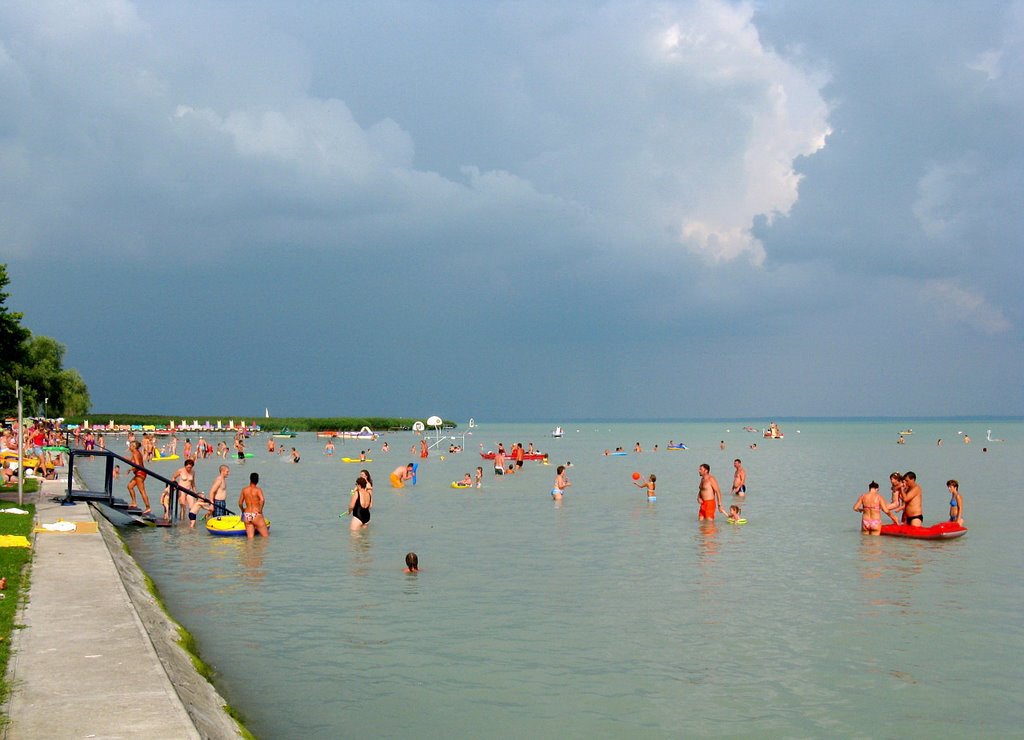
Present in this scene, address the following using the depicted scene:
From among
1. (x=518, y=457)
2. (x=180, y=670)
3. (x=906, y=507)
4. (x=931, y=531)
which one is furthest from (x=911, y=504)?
(x=518, y=457)

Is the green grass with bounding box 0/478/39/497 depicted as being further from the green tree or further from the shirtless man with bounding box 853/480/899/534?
the shirtless man with bounding box 853/480/899/534

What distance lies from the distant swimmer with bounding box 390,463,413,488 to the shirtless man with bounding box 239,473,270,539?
16350 millimetres

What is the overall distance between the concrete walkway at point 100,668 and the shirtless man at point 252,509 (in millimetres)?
8489

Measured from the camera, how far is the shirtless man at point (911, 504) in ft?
73.9

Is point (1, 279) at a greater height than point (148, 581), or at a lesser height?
greater

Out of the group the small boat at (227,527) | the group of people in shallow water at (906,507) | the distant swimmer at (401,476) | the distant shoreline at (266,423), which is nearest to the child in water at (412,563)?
the small boat at (227,527)

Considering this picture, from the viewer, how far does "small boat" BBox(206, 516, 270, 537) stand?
71.9 feet

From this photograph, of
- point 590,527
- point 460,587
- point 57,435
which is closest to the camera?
point 460,587

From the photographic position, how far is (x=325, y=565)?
1797 centimetres

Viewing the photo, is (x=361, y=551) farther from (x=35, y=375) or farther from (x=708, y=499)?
(x=35, y=375)

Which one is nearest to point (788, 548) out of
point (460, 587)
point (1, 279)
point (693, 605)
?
point (693, 605)

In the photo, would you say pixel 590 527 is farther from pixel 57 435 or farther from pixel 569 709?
pixel 57 435

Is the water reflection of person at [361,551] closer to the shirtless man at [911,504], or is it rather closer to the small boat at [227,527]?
the small boat at [227,527]

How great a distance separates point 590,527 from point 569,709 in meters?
16.0
